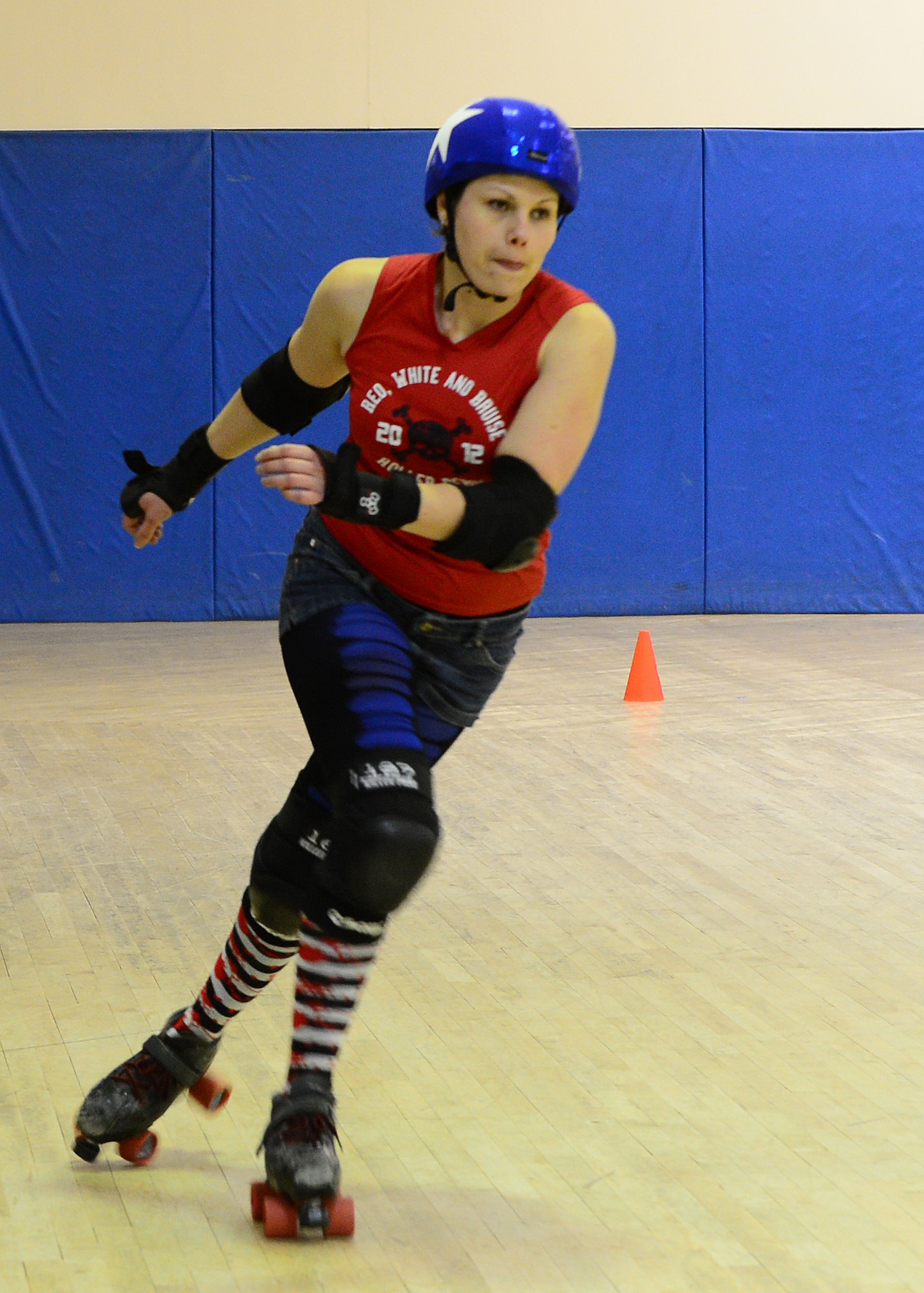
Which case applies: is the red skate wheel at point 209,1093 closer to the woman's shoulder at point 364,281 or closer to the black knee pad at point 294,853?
the black knee pad at point 294,853

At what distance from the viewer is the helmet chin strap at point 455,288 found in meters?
2.10

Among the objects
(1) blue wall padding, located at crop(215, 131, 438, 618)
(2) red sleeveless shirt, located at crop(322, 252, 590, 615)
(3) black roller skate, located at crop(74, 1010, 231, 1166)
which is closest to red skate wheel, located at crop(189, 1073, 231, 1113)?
(3) black roller skate, located at crop(74, 1010, 231, 1166)

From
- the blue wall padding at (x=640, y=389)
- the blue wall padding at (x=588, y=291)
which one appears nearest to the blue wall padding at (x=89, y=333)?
the blue wall padding at (x=588, y=291)

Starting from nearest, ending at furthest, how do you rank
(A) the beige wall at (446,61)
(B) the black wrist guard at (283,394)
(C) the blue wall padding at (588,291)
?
(B) the black wrist guard at (283,394)
(A) the beige wall at (446,61)
(C) the blue wall padding at (588,291)

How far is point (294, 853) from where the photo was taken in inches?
84.4

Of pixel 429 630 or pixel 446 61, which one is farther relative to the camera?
pixel 446 61

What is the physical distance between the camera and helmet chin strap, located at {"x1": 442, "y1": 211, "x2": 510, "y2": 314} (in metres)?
2.10

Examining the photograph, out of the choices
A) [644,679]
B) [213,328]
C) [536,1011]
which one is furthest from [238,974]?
[213,328]

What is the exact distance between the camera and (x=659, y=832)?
12.8 ft

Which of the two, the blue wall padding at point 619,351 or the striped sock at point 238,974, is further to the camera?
the blue wall padding at point 619,351

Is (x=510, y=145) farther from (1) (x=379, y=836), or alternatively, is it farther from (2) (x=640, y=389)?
(2) (x=640, y=389)

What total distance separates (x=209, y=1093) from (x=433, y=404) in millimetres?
998

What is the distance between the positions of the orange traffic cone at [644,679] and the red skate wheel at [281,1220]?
12.4ft

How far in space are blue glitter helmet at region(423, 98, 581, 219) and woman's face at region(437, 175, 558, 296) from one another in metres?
0.02
